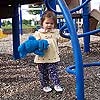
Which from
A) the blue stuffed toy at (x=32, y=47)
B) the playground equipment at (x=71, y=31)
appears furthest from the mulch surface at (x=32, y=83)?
the blue stuffed toy at (x=32, y=47)

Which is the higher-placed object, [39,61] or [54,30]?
[54,30]

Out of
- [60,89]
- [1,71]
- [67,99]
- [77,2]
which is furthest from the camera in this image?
[77,2]

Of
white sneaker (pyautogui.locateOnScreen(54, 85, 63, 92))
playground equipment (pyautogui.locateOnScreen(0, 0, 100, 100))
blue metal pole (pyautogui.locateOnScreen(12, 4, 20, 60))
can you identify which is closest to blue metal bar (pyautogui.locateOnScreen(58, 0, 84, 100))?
playground equipment (pyautogui.locateOnScreen(0, 0, 100, 100))

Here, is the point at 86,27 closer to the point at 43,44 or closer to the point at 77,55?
the point at 43,44

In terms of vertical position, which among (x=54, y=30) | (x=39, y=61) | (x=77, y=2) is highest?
(x=77, y=2)

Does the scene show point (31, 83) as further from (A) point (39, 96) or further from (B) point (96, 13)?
(B) point (96, 13)

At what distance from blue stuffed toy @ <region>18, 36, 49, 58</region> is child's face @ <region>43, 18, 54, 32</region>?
15 cm

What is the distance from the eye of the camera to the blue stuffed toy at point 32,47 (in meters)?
2.85

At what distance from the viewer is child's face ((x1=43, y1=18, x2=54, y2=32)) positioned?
299cm

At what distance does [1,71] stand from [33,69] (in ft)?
1.37

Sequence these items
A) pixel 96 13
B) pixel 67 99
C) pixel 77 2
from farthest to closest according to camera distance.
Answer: pixel 77 2
pixel 96 13
pixel 67 99

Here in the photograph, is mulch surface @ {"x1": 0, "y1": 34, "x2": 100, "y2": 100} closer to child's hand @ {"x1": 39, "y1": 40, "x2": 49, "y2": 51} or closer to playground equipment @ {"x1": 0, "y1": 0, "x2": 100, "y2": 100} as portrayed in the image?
playground equipment @ {"x1": 0, "y1": 0, "x2": 100, "y2": 100}

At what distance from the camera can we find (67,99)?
2.82 metres

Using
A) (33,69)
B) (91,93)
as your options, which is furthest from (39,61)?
(33,69)
